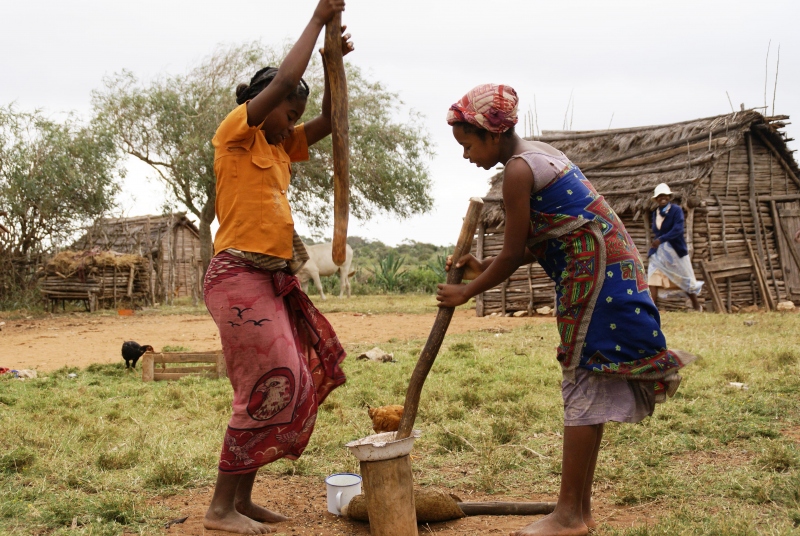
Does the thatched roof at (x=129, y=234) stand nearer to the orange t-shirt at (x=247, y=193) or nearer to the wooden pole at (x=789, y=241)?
the wooden pole at (x=789, y=241)

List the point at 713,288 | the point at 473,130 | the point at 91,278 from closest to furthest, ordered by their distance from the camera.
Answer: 1. the point at 473,130
2. the point at 713,288
3. the point at 91,278

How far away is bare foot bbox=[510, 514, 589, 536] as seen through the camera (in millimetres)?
2502

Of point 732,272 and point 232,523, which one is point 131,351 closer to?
point 232,523

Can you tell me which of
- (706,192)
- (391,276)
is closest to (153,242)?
(391,276)

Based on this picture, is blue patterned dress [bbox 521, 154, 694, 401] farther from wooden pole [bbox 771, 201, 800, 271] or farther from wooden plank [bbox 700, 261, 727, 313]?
wooden pole [bbox 771, 201, 800, 271]

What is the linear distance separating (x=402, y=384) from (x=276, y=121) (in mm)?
3004

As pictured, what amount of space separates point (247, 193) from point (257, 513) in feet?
4.18

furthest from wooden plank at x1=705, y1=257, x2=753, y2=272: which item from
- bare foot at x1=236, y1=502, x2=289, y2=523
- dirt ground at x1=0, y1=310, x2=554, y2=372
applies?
bare foot at x1=236, y1=502, x2=289, y2=523

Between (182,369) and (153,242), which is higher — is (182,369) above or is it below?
below

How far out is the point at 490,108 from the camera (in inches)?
98.9

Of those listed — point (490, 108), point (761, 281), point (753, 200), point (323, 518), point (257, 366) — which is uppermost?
point (753, 200)

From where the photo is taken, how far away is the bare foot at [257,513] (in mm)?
2809

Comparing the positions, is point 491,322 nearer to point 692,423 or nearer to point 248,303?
point 692,423

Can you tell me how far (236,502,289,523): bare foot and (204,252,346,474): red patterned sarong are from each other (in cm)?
24
